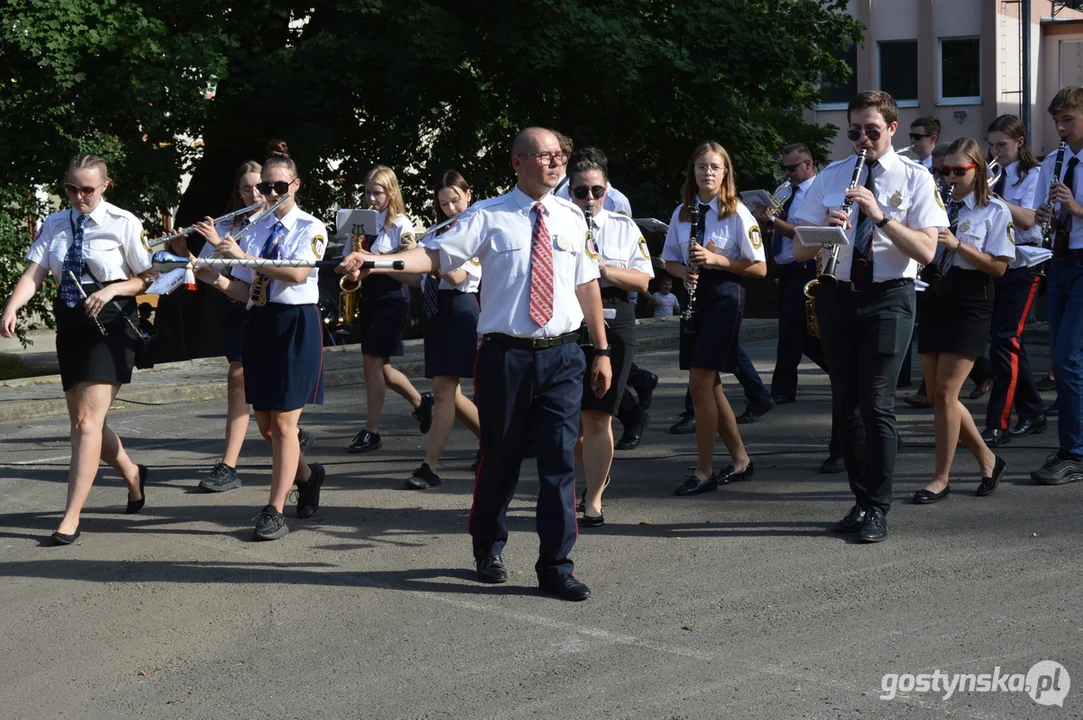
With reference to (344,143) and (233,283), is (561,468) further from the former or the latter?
(344,143)

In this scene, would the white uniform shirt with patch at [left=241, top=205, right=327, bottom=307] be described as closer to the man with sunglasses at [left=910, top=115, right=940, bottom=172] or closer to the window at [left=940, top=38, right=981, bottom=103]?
the man with sunglasses at [left=910, top=115, right=940, bottom=172]

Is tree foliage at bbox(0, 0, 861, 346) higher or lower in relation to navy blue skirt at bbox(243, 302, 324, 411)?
higher

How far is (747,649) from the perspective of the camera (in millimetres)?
5004

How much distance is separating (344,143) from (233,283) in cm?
1172

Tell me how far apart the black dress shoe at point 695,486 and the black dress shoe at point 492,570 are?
6.72ft

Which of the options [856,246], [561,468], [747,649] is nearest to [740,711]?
[747,649]

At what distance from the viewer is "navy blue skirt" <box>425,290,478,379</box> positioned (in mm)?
8320

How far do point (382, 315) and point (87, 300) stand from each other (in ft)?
9.97

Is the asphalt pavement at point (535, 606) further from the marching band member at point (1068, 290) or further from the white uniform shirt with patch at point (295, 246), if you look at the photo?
the white uniform shirt with patch at point (295, 246)

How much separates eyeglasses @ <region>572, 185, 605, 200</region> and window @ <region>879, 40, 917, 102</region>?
1377 inches

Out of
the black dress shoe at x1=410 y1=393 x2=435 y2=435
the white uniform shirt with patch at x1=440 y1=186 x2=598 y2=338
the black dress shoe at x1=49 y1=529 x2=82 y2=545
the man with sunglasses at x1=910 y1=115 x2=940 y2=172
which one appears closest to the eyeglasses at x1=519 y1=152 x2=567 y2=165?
the white uniform shirt with patch at x1=440 y1=186 x2=598 y2=338

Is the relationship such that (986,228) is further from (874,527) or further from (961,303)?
(874,527)

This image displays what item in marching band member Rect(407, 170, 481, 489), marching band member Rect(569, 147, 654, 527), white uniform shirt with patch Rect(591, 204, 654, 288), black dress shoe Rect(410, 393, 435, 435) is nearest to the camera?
marching band member Rect(569, 147, 654, 527)

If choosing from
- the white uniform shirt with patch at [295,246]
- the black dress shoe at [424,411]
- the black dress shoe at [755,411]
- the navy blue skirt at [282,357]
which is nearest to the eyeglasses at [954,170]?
the black dress shoe at [755,411]
